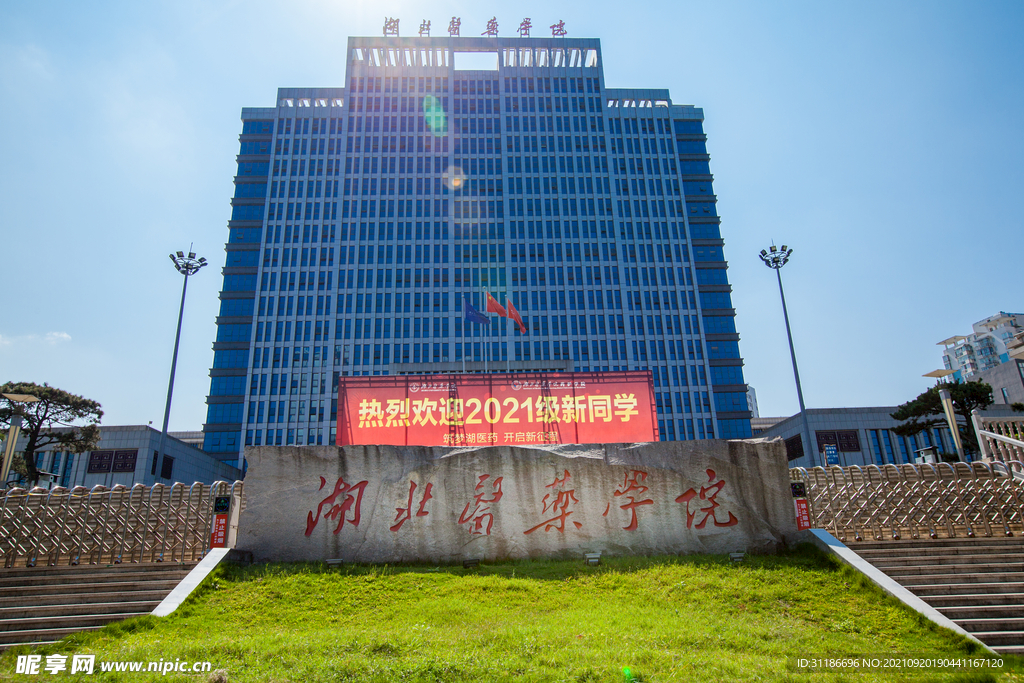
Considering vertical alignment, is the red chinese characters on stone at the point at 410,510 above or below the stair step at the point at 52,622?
above

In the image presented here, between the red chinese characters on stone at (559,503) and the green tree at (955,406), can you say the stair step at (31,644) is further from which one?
the green tree at (955,406)

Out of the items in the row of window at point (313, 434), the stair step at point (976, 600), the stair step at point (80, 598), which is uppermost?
the row of window at point (313, 434)

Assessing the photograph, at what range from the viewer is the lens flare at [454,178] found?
5800 centimetres

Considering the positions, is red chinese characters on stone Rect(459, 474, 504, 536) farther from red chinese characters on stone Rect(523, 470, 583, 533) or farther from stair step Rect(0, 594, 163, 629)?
stair step Rect(0, 594, 163, 629)

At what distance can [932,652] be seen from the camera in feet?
25.6

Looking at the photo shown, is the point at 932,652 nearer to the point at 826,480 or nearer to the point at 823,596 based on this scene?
the point at 823,596

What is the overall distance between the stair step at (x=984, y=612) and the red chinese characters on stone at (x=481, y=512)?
7.77 metres

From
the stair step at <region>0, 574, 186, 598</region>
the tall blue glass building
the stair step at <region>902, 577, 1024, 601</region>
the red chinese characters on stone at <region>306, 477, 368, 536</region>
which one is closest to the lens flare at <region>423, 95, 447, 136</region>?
the tall blue glass building

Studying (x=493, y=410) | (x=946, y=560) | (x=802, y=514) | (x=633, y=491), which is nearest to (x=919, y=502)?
(x=946, y=560)

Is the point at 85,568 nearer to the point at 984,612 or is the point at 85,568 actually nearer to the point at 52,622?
the point at 52,622

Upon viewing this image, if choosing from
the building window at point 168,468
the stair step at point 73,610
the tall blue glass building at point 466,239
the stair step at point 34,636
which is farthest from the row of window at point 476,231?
the stair step at point 34,636

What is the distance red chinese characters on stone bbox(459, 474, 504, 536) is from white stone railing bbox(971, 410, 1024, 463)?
11925mm

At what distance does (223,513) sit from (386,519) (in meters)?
3.21

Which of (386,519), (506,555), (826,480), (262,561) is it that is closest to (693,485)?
(826,480)
